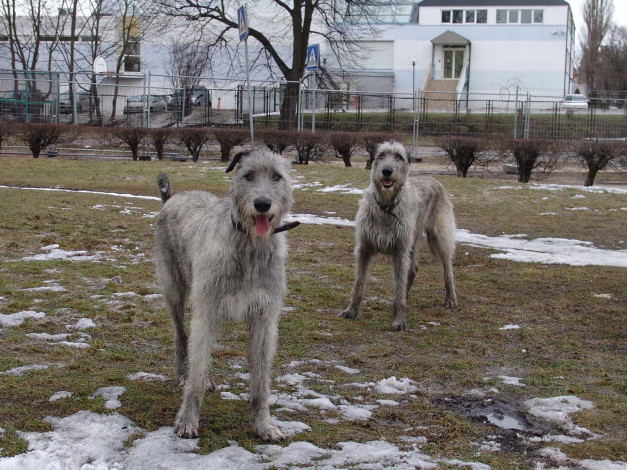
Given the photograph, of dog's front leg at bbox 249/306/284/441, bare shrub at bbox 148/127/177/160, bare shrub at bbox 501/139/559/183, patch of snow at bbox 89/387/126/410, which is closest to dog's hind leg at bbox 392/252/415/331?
dog's front leg at bbox 249/306/284/441

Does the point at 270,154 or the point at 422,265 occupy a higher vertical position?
the point at 270,154

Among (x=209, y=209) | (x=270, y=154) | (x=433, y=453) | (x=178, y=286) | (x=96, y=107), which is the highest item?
(x=96, y=107)

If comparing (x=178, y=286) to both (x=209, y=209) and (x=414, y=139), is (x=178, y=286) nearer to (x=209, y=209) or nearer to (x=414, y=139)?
(x=209, y=209)

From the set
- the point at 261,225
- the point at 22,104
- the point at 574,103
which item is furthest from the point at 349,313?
the point at 574,103

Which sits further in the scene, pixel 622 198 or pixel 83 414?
pixel 622 198

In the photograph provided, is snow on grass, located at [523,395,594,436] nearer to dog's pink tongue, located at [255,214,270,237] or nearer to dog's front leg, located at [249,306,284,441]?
dog's front leg, located at [249,306,284,441]

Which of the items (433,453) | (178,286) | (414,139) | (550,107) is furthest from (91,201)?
(550,107)

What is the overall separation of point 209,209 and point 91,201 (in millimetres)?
7760

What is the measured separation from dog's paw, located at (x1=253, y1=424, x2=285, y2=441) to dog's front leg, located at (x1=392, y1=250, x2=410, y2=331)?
8.84ft

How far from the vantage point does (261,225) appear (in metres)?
3.89

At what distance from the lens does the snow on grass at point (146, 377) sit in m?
4.72

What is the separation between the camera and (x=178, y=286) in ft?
16.0

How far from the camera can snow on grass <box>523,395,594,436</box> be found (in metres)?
4.34

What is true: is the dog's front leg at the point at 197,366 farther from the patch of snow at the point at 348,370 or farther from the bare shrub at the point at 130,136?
the bare shrub at the point at 130,136
